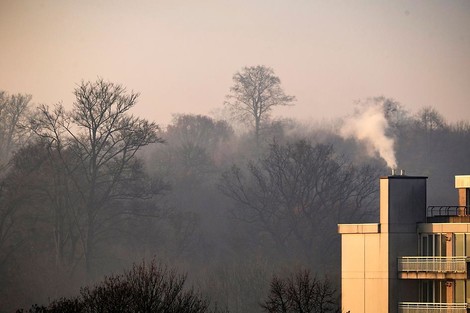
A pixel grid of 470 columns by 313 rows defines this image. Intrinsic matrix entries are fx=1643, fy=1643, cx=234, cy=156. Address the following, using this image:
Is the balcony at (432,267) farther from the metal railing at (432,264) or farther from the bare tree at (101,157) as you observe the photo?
the bare tree at (101,157)

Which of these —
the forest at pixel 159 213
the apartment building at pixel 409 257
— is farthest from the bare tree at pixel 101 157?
the apartment building at pixel 409 257

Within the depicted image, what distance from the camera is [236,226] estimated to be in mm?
151375

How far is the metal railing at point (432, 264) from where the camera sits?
245ft

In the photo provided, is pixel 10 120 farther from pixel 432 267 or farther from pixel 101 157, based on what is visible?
pixel 432 267

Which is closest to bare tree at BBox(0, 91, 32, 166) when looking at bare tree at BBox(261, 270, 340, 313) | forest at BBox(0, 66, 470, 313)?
forest at BBox(0, 66, 470, 313)

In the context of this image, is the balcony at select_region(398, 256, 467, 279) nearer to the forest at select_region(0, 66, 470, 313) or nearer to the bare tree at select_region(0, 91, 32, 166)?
the forest at select_region(0, 66, 470, 313)

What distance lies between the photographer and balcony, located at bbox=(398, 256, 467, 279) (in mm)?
74562

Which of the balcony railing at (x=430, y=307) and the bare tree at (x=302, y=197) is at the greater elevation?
the bare tree at (x=302, y=197)

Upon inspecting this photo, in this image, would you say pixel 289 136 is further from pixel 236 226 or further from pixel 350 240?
pixel 350 240

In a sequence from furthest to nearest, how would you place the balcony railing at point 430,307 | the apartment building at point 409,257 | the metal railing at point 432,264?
the apartment building at point 409,257 → the metal railing at point 432,264 → the balcony railing at point 430,307

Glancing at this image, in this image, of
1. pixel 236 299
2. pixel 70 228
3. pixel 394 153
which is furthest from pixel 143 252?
pixel 394 153

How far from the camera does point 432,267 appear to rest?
247 feet

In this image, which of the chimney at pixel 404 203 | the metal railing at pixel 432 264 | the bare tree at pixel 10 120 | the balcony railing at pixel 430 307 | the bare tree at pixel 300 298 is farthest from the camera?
the bare tree at pixel 10 120

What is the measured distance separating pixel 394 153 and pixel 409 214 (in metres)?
91.5
